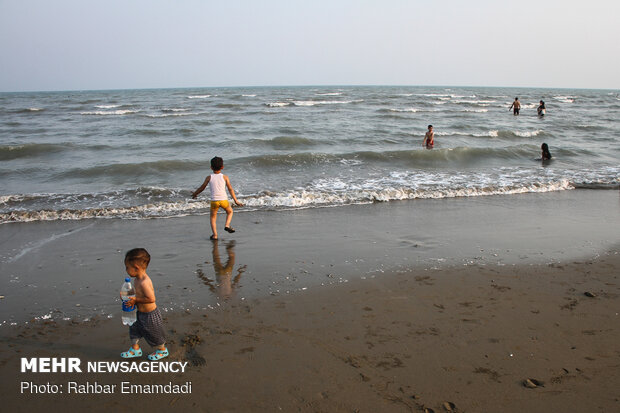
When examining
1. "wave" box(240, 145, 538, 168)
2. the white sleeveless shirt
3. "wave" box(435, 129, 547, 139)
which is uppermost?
"wave" box(435, 129, 547, 139)

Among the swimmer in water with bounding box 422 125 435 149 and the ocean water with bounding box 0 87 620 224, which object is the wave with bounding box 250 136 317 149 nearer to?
the ocean water with bounding box 0 87 620 224

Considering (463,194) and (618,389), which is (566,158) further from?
(618,389)

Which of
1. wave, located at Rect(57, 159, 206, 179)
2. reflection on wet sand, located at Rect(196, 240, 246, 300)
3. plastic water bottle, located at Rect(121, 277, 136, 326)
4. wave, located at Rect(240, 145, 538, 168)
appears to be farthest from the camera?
wave, located at Rect(240, 145, 538, 168)

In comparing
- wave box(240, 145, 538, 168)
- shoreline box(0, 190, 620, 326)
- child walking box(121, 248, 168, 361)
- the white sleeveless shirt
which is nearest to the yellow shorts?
the white sleeveless shirt

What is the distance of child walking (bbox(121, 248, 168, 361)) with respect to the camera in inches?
130

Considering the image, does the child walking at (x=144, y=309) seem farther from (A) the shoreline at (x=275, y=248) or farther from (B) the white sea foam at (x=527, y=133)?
(B) the white sea foam at (x=527, y=133)

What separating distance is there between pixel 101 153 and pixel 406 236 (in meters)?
12.7

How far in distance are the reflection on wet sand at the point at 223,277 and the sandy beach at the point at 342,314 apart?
0.03 meters

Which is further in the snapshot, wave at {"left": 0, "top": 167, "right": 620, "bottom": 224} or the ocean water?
the ocean water

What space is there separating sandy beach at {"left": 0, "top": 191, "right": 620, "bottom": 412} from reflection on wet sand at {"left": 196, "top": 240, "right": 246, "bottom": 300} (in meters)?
0.03

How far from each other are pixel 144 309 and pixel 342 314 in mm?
1825

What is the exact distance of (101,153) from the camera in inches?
602

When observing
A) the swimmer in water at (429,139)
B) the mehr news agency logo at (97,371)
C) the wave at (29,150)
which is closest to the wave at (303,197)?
the swimmer in water at (429,139)

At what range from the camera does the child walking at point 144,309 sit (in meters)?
3.29
